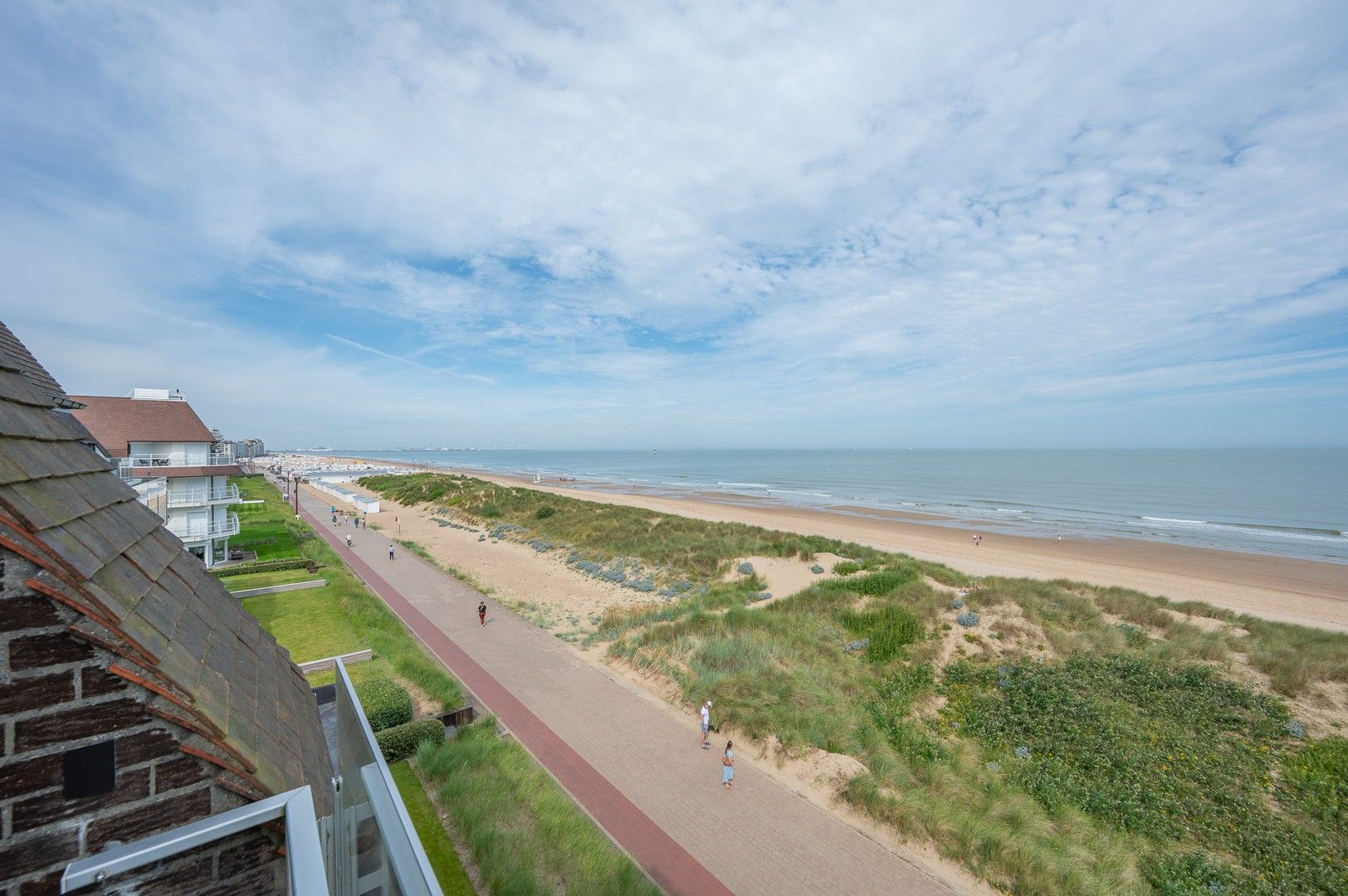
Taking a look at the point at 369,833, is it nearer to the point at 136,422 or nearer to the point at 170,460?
the point at 170,460

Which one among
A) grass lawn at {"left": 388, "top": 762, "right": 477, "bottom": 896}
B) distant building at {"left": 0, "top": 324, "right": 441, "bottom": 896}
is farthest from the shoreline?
distant building at {"left": 0, "top": 324, "right": 441, "bottom": 896}

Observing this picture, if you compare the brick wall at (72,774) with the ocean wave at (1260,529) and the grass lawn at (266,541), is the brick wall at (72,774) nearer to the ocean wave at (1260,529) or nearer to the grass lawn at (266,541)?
the grass lawn at (266,541)

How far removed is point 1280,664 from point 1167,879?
1031cm


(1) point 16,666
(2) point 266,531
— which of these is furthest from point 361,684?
(2) point 266,531

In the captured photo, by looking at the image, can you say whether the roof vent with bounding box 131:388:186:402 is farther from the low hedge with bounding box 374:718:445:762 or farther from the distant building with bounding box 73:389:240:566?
the low hedge with bounding box 374:718:445:762

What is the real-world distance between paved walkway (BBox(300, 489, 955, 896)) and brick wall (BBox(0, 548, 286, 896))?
882 centimetres

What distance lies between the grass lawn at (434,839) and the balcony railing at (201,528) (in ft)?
70.2

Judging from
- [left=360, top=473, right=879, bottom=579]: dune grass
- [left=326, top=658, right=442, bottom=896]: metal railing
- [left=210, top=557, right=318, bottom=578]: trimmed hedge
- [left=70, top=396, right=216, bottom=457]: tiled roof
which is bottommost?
[left=210, top=557, right=318, bottom=578]: trimmed hedge

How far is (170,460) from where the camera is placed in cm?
2477

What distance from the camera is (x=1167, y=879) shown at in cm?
898

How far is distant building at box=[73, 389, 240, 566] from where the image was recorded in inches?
946

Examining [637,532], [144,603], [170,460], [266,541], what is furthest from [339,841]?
[266,541]

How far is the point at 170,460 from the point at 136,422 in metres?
2.38

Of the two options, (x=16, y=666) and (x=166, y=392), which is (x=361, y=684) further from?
(x=166, y=392)
